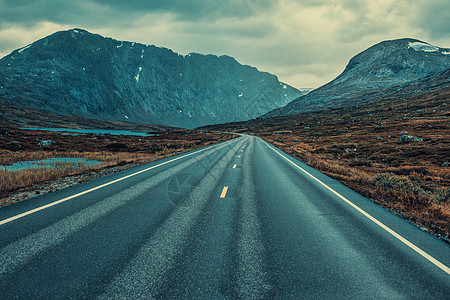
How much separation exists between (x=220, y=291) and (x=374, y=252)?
327 cm

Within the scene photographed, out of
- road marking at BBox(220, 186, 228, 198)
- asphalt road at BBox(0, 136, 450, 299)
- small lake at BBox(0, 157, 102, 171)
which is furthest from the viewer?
small lake at BBox(0, 157, 102, 171)

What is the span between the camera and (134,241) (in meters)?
4.61

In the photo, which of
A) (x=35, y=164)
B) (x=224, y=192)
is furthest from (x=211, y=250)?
(x=35, y=164)

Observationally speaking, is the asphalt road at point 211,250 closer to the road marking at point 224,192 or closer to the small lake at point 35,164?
the road marking at point 224,192

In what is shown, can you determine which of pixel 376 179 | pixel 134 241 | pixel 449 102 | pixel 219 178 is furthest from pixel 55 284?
pixel 449 102

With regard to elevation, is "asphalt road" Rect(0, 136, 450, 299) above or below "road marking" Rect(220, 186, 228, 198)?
below

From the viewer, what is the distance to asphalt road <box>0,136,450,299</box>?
10.9 feet

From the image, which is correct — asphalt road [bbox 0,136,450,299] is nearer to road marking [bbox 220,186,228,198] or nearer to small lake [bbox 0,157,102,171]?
road marking [bbox 220,186,228,198]

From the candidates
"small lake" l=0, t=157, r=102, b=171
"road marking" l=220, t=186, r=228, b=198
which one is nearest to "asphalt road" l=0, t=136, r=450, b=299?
"road marking" l=220, t=186, r=228, b=198

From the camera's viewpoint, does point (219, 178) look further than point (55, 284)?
Yes

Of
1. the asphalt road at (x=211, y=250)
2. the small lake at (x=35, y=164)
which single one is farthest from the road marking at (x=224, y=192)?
the small lake at (x=35, y=164)

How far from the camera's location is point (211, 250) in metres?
4.38

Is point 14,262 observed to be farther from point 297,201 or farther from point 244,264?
point 297,201

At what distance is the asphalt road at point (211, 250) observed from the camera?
3.32 meters
